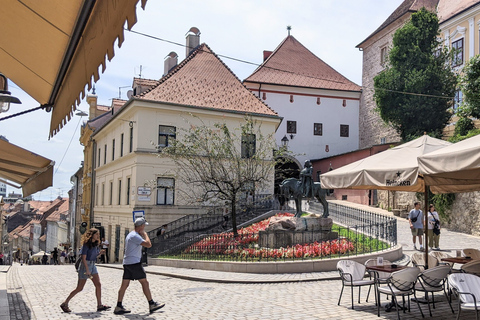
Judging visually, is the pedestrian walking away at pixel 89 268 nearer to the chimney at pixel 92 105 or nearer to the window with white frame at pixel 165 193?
the window with white frame at pixel 165 193

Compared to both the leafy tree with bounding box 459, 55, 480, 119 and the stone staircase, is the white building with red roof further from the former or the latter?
the leafy tree with bounding box 459, 55, 480, 119

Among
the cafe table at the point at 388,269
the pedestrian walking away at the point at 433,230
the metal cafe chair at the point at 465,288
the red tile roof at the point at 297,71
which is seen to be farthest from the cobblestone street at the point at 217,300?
the red tile roof at the point at 297,71

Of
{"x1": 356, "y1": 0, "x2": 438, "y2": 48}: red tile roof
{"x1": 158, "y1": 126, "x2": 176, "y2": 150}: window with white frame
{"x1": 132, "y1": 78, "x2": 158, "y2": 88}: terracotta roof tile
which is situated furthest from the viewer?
{"x1": 356, "y1": 0, "x2": 438, "y2": 48}: red tile roof

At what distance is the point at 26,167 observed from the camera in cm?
727

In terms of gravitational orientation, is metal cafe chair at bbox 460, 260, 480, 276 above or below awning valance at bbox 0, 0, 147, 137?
below

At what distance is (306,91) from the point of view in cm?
4709

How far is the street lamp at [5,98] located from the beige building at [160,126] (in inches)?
810

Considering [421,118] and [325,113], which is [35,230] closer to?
[325,113]

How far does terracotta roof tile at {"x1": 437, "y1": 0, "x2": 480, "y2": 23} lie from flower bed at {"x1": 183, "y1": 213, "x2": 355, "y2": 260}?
25.5 m

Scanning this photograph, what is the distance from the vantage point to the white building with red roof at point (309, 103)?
46125 mm

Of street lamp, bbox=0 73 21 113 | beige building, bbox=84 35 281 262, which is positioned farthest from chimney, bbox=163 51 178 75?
street lamp, bbox=0 73 21 113

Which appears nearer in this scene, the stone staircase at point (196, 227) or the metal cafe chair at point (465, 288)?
the metal cafe chair at point (465, 288)

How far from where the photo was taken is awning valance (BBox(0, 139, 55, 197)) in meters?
7.00

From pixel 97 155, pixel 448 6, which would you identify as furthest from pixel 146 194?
pixel 448 6
